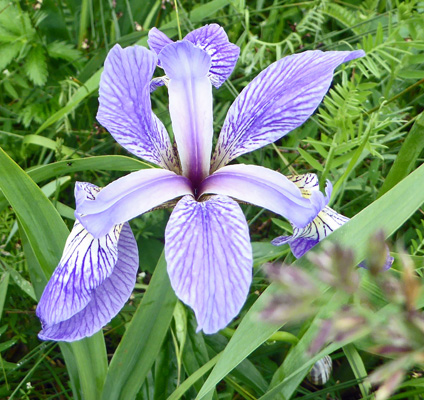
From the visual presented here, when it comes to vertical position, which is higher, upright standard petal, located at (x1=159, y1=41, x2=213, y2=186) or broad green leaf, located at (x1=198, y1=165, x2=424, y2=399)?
upright standard petal, located at (x1=159, y1=41, x2=213, y2=186)

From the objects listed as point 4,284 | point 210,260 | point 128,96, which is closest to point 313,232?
point 210,260

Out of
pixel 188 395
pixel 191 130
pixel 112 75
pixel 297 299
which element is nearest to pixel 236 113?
pixel 191 130

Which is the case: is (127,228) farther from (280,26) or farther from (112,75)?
(280,26)

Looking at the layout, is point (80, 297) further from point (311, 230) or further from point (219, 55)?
point (219, 55)

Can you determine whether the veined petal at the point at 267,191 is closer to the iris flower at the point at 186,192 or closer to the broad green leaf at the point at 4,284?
the iris flower at the point at 186,192

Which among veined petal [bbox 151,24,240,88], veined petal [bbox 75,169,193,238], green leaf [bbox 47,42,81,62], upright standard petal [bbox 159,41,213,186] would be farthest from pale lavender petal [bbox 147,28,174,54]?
green leaf [bbox 47,42,81,62]

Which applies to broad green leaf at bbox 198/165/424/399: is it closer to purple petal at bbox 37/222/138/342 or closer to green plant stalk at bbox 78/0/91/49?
purple petal at bbox 37/222/138/342

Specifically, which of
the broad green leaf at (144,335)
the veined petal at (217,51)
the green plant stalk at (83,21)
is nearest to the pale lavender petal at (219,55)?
the veined petal at (217,51)
